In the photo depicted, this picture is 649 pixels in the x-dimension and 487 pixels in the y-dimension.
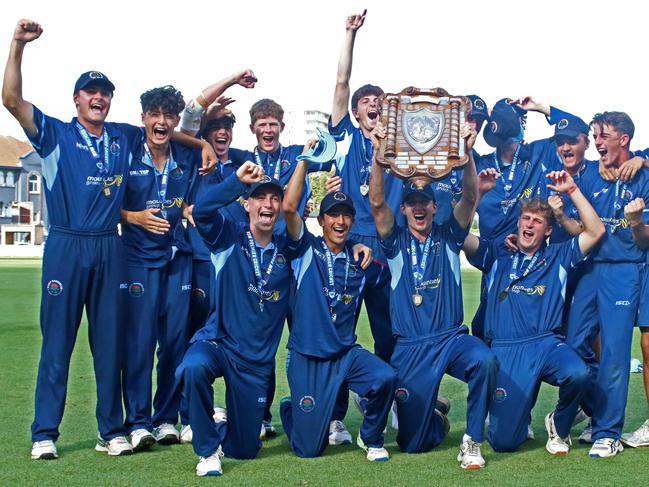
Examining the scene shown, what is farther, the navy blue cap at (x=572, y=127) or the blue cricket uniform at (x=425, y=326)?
the navy blue cap at (x=572, y=127)

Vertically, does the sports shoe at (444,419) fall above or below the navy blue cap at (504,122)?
below

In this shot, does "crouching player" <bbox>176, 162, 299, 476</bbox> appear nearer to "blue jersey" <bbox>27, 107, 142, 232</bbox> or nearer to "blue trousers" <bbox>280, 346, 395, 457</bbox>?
"blue trousers" <bbox>280, 346, 395, 457</bbox>

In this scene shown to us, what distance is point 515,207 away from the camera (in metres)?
7.51

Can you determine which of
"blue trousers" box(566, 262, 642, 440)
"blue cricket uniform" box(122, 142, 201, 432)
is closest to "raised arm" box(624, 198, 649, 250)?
"blue trousers" box(566, 262, 642, 440)

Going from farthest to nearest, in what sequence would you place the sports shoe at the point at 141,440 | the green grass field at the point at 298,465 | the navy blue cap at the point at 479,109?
1. the navy blue cap at the point at 479,109
2. the sports shoe at the point at 141,440
3. the green grass field at the point at 298,465

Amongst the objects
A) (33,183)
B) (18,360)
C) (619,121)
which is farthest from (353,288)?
(33,183)

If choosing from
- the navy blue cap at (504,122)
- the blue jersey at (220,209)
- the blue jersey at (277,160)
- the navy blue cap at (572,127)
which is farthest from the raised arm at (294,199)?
the navy blue cap at (572,127)

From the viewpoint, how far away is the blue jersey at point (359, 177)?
284 inches

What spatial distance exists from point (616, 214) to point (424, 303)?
1.60m

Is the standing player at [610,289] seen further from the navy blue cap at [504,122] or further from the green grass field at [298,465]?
the navy blue cap at [504,122]

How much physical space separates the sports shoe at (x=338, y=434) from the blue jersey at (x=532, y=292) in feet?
4.30

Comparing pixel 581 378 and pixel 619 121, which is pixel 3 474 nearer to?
pixel 581 378

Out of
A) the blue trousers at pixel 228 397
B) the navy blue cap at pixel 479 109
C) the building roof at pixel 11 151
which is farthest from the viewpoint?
the building roof at pixel 11 151

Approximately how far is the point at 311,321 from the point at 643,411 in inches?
129
